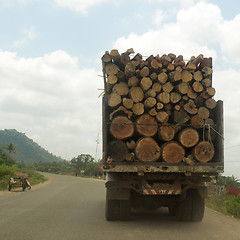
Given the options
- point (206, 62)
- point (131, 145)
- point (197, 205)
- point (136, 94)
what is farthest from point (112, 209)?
point (206, 62)

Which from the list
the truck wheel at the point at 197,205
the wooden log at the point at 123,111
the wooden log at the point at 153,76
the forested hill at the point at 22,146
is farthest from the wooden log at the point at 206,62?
the forested hill at the point at 22,146

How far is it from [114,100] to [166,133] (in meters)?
1.31

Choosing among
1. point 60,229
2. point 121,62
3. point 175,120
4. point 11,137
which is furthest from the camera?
point 11,137

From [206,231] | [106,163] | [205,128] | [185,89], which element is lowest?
[206,231]

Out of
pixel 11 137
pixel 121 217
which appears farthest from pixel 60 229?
pixel 11 137

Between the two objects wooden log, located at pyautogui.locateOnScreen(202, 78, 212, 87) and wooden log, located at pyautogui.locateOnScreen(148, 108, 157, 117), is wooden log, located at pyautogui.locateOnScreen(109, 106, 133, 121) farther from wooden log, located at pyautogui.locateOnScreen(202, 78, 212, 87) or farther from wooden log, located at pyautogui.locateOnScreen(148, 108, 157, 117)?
wooden log, located at pyautogui.locateOnScreen(202, 78, 212, 87)

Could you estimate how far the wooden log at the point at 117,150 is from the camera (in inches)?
210

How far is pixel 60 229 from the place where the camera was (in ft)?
17.1

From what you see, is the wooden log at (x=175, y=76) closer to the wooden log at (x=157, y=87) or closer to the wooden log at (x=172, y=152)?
the wooden log at (x=157, y=87)

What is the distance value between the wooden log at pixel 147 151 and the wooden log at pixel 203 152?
2.66 ft

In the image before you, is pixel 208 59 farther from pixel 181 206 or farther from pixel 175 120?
pixel 181 206

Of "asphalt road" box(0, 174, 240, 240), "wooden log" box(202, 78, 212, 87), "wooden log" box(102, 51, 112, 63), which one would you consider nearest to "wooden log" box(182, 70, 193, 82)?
"wooden log" box(202, 78, 212, 87)

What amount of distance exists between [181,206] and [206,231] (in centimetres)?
89

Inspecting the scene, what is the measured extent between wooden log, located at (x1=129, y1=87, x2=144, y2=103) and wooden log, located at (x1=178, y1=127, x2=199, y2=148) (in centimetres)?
116
